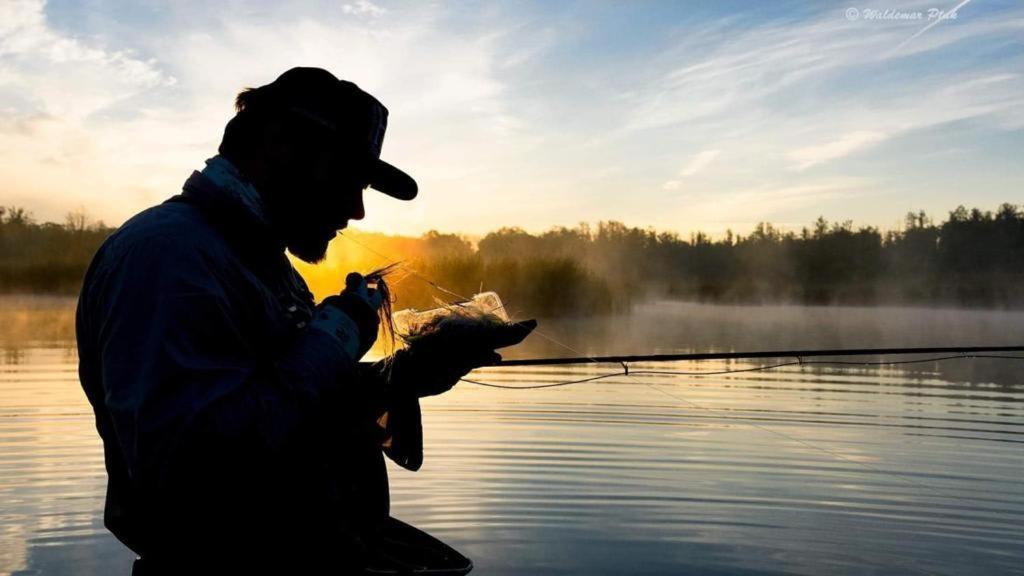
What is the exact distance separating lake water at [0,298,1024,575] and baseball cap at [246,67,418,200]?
13.5ft

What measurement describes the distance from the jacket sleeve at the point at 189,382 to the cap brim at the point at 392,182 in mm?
747

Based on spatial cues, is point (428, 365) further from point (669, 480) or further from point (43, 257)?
point (43, 257)

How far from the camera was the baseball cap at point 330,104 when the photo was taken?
8.68 ft

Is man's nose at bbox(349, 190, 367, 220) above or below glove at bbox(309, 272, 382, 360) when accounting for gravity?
above

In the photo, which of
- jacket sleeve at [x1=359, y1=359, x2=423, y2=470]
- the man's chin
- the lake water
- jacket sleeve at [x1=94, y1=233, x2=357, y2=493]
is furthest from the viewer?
the lake water

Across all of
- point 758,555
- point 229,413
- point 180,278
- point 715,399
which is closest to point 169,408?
point 229,413

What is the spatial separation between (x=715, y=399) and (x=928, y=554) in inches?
368

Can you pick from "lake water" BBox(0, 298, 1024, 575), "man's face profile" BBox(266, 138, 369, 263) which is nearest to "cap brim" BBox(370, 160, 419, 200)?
"man's face profile" BBox(266, 138, 369, 263)

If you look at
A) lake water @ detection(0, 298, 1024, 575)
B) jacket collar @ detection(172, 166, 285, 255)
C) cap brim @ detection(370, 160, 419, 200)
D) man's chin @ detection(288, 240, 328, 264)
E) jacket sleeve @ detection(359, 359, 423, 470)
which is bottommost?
lake water @ detection(0, 298, 1024, 575)

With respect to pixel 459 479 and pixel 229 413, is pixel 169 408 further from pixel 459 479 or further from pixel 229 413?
pixel 459 479

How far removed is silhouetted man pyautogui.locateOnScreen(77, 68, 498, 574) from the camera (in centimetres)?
209

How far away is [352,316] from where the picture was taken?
2486 mm

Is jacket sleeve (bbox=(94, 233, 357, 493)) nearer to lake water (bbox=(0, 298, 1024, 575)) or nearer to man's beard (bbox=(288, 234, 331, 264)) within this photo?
man's beard (bbox=(288, 234, 331, 264))

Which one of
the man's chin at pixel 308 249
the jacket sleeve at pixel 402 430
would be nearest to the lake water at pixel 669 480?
the jacket sleeve at pixel 402 430
